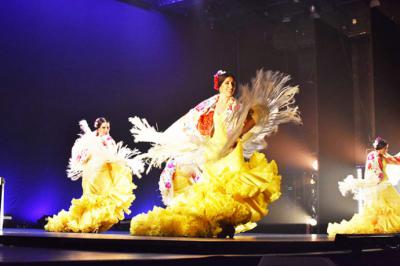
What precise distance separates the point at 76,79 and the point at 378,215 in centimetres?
460

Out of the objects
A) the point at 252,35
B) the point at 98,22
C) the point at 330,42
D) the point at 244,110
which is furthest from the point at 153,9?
the point at 244,110

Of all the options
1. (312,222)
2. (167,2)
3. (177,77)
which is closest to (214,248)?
(312,222)

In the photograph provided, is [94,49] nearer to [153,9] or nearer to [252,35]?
[153,9]

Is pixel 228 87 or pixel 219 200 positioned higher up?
pixel 228 87

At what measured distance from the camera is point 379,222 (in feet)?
21.5

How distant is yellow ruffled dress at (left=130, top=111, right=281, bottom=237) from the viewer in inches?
189

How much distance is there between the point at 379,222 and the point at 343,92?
147 inches

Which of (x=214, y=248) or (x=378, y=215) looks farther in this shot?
(x=378, y=215)

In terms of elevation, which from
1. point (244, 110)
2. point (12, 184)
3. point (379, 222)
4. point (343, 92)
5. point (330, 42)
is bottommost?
point (379, 222)

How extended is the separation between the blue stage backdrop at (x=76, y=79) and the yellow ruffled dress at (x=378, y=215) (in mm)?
3730

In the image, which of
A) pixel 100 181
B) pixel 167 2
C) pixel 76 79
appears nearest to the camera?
pixel 100 181

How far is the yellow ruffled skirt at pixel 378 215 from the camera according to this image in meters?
6.54

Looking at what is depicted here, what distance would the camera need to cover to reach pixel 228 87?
211 inches

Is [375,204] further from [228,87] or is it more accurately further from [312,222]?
[312,222]
